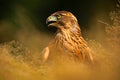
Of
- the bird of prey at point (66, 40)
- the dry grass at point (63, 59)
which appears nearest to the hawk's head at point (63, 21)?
the bird of prey at point (66, 40)

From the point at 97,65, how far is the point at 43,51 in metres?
0.30

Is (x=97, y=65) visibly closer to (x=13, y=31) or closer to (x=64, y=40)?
(x=64, y=40)

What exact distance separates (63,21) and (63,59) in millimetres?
200

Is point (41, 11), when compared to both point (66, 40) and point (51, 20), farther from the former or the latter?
point (66, 40)

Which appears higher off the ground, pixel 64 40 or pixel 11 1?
pixel 11 1

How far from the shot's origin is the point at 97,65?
2719mm

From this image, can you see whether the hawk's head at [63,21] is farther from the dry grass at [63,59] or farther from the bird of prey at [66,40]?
the dry grass at [63,59]

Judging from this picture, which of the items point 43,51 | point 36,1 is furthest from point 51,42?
point 36,1

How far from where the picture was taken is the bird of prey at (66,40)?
104 inches

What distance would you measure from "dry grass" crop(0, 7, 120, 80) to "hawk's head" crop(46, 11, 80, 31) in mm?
110

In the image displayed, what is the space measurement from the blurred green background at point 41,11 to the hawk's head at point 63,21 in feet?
0.22

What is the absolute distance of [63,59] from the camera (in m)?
2.64

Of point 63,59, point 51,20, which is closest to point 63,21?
point 51,20

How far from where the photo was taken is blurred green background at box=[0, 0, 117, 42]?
2.66m
